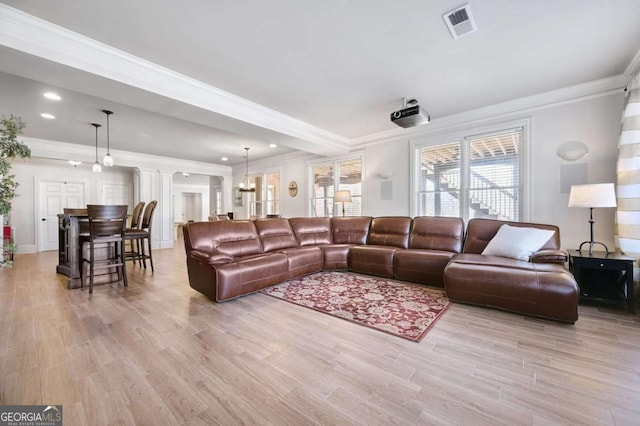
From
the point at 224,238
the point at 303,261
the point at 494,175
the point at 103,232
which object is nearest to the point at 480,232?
the point at 494,175

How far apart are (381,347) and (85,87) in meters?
3.83

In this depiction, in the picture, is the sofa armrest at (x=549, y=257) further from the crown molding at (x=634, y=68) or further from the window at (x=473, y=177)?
the crown molding at (x=634, y=68)

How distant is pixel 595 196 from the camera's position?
9.11ft

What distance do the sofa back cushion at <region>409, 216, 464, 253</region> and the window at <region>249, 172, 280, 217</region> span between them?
14.8 ft

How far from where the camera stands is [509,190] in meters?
4.04

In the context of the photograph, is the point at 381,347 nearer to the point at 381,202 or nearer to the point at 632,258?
the point at 632,258

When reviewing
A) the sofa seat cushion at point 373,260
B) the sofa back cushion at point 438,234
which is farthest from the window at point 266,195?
the sofa back cushion at point 438,234

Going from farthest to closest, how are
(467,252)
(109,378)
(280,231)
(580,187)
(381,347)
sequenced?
(280,231)
(467,252)
(580,187)
(381,347)
(109,378)

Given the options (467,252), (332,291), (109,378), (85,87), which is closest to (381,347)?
(332,291)

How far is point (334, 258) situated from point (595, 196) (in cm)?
333

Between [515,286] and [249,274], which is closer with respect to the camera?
[515,286]

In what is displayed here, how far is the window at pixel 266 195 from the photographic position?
7.88m

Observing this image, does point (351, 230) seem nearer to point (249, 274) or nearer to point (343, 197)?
point (343, 197)

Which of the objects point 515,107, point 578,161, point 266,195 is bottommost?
point 266,195
